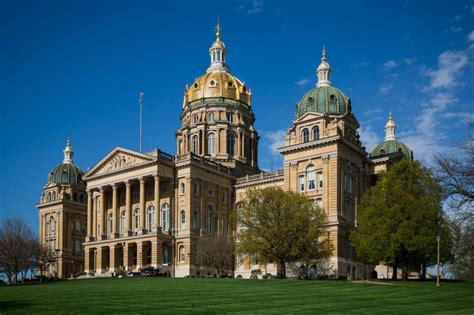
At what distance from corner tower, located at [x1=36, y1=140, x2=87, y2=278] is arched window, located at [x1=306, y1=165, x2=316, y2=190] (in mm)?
51296

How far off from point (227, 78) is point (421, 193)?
159ft

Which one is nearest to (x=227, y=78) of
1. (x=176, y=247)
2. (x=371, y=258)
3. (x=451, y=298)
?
(x=176, y=247)

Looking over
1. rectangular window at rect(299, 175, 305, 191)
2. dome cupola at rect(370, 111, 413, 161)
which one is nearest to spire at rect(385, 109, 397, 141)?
dome cupola at rect(370, 111, 413, 161)

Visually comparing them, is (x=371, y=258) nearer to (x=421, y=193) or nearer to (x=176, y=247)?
(x=421, y=193)

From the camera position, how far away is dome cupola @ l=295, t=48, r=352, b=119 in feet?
278

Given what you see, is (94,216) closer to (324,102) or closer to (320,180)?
(320,180)

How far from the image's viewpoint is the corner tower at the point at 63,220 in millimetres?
116000

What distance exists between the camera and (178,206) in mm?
90938

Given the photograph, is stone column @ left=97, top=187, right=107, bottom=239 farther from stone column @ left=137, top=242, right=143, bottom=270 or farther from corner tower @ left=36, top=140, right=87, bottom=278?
corner tower @ left=36, top=140, right=87, bottom=278

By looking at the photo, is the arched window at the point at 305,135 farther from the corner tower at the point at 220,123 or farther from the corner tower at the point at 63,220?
the corner tower at the point at 63,220

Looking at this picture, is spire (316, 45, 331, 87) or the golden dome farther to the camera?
the golden dome

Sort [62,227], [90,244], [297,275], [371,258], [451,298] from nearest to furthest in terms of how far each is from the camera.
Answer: [451,298] → [371,258] → [297,275] → [90,244] → [62,227]

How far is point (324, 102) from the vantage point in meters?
84.9

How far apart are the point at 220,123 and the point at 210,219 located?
19.5 meters
